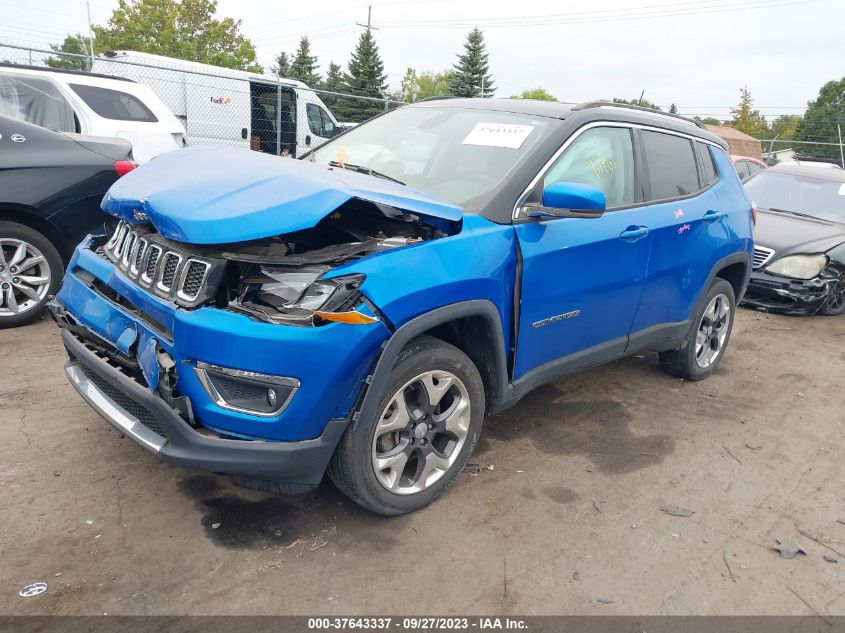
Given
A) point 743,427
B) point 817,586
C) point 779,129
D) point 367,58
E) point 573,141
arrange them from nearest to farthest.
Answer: point 817,586 < point 573,141 < point 743,427 < point 367,58 < point 779,129

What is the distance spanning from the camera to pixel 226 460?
251 centimetres

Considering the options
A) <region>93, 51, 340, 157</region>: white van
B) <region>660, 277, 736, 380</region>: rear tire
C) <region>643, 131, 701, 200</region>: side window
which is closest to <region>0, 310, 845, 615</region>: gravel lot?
<region>660, 277, 736, 380</region>: rear tire

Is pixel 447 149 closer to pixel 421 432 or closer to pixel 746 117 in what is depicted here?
pixel 421 432

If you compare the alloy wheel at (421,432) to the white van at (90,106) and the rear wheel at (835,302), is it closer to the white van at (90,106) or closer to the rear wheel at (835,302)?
the white van at (90,106)

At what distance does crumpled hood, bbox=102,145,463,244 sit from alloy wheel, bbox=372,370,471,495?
75 centimetres

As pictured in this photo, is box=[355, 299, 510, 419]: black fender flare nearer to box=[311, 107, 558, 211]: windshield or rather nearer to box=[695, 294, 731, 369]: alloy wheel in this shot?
box=[311, 107, 558, 211]: windshield

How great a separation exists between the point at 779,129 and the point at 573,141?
313 ft

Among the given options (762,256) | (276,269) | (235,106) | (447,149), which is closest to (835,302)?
(762,256)

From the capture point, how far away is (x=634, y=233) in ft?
12.7

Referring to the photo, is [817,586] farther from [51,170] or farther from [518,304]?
[51,170]

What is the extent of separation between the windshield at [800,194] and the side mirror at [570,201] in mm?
6555

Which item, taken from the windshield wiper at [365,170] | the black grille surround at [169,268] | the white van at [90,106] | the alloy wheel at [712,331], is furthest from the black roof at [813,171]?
the black grille surround at [169,268]

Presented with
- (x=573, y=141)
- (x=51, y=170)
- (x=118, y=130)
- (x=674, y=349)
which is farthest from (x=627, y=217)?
(x=118, y=130)

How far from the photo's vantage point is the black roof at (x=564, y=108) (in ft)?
12.5
